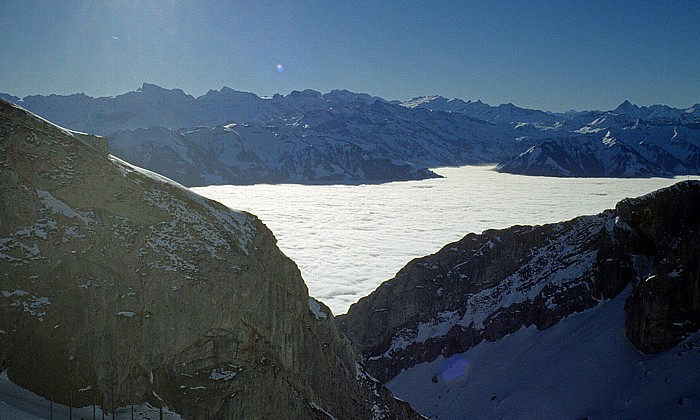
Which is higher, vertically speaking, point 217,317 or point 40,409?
point 217,317

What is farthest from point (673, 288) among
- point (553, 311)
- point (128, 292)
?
point (128, 292)

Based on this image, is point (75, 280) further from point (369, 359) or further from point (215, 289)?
point (369, 359)

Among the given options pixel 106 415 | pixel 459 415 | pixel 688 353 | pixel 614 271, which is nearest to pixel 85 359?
pixel 106 415

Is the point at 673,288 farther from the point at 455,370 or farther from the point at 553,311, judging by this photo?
the point at 455,370

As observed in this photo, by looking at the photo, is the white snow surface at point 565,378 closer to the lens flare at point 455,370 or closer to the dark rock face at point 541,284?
the lens flare at point 455,370

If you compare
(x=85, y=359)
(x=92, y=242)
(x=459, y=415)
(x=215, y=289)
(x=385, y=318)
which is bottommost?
(x=459, y=415)

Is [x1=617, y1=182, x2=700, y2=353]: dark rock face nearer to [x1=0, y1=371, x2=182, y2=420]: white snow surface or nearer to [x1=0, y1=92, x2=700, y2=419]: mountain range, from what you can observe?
[x1=0, y1=92, x2=700, y2=419]: mountain range

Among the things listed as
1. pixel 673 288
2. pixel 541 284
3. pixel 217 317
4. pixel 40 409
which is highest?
pixel 217 317

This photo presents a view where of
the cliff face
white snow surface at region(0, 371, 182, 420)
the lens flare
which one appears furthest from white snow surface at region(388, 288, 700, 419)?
white snow surface at region(0, 371, 182, 420)
